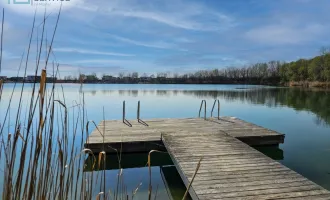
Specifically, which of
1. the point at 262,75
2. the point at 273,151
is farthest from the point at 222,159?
the point at 262,75

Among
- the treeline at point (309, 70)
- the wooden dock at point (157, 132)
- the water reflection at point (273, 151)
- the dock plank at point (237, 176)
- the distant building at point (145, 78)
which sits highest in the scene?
the treeline at point (309, 70)

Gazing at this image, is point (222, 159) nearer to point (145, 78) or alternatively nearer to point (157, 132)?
point (157, 132)

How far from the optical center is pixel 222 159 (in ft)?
14.6

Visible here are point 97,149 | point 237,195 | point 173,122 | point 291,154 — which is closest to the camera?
point 237,195

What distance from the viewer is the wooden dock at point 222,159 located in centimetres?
314

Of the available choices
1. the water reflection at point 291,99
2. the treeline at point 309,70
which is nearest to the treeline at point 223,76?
the treeline at point 309,70

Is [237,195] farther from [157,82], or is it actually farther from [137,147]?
[157,82]

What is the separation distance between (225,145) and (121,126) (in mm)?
3787

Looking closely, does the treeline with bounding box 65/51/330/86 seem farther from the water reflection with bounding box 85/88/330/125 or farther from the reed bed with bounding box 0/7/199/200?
the reed bed with bounding box 0/7/199/200

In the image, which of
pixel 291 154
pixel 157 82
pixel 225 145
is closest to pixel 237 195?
pixel 225 145

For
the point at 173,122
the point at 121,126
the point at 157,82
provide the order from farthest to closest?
1. the point at 157,82
2. the point at 173,122
3. the point at 121,126

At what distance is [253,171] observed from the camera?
3.84 m

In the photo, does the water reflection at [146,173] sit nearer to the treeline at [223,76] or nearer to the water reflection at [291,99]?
the water reflection at [291,99]

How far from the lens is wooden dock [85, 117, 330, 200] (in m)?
3.14
